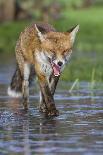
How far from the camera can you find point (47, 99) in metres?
14.5

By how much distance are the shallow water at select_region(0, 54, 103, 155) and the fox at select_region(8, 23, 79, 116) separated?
0.37 meters

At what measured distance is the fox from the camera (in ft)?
46.1

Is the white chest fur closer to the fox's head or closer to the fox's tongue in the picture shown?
the fox's head

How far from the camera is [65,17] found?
51.8 metres

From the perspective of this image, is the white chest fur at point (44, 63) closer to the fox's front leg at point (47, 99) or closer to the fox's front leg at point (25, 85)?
the fox's front leg at point (47, 99)

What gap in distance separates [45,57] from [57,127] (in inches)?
78.1

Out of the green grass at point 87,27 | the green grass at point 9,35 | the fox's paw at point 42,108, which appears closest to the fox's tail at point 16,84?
the fox's paw at point 42,108

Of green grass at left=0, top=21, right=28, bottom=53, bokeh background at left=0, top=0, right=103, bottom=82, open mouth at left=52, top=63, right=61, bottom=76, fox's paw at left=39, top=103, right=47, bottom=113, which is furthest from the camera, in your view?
green grass at left=0, top=21, right=28, bottom=53

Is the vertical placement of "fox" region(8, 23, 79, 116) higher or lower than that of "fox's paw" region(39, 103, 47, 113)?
higher

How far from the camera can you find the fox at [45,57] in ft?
46.1

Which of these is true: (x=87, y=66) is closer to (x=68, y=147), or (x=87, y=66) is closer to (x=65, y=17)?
(x=68, y=147)

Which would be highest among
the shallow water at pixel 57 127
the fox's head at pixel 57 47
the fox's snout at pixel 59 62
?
the fox's head at pixel 57 47

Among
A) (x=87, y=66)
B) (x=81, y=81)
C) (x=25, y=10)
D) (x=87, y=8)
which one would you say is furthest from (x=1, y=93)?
(x=87, y=8)

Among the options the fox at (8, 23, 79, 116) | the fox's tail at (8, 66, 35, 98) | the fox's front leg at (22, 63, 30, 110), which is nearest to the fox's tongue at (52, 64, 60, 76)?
the fox at (8, 23, 79, 116)
